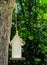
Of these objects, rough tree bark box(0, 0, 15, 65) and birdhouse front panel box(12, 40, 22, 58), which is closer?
rough tree bark box(0, 0, 15, 65)

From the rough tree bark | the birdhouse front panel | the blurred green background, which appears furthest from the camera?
the blurred green background

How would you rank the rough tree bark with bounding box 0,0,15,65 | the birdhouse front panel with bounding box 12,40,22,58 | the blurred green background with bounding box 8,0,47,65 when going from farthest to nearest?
the blurred green background with bounding box 8,0,47,65
the birdhouse front panel with bounding box 12,40,22,58
the rough tree bark with bounding box 0,0,15,65

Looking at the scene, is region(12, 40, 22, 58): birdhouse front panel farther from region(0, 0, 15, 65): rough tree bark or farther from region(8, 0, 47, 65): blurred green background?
region(8, 0, 47, 65): blurred green background

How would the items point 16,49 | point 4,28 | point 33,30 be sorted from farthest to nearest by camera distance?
point 33,30
point 16,49
point 4,28

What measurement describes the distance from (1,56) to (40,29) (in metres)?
3.01

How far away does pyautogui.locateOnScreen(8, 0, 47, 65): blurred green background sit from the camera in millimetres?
5961

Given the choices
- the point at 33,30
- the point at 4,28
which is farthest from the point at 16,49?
the point at 33,30

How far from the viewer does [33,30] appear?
6117 mm

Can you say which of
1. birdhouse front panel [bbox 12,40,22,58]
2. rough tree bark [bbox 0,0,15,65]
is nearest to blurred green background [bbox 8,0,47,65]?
birdhouse front panel [bbox 12,40,22,58]

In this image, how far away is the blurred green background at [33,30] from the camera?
5.96 m

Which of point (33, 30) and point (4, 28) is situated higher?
point (33, 30)

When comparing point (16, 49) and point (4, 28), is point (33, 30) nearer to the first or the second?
point (16, 49)

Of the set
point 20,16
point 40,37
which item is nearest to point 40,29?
point 40,37

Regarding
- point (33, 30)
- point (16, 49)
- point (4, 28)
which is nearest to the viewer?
point (4, 28)
